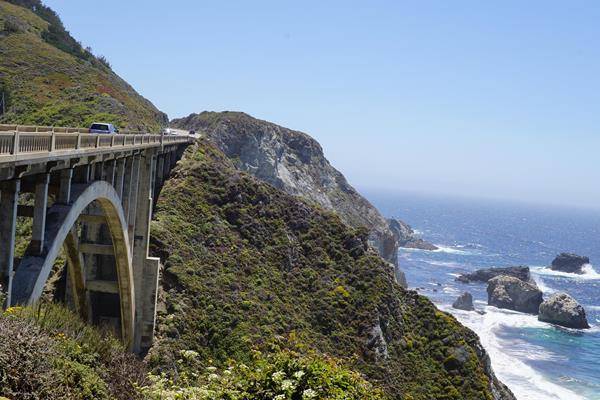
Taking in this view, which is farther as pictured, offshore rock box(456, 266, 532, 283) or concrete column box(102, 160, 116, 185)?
offshore rock box(456, 266, 532, 283)

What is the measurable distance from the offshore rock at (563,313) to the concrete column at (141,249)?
77.3 meters

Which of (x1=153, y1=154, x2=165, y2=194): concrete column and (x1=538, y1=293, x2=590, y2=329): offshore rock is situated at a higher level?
(x1=153, y1=154, x2=165, y2=194): concrete column

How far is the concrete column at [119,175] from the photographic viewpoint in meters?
22.1

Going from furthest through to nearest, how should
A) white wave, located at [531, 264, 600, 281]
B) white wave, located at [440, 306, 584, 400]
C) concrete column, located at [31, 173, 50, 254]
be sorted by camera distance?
white wave, located at [531, 264, 600, 281]
white wave, located at [440, 306, 584, 400]
concrete column, located at [31, 173, 50, 254]

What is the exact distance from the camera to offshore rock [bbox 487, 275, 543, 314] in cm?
9675

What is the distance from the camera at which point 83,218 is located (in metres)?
21.3

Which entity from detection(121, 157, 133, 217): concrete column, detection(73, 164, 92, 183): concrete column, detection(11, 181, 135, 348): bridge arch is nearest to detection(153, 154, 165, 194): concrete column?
detection(11, 181, 135, 348): bridge arch

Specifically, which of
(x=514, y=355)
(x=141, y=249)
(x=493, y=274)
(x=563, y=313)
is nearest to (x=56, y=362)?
(x=141, y=249)

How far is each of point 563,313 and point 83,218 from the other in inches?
3354

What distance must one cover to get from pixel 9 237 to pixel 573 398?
60811mm

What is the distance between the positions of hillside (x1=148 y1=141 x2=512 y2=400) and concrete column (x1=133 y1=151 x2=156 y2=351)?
1.76 meters

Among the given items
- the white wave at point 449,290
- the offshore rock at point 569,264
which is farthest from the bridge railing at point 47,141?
the offshore rock at point 569,264

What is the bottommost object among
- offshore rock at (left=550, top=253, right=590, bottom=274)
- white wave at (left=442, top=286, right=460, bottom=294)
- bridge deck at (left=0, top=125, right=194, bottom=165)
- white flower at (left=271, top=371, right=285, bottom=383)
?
white wave at (left=442, top=286, right=460, bottom=294)

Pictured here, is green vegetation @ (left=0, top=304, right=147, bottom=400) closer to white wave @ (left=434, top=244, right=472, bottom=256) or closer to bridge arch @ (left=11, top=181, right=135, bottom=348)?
bridge arch @ (left=11, top=181, right=135, bottom=348)
